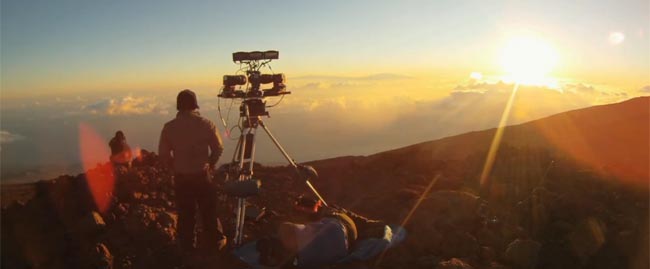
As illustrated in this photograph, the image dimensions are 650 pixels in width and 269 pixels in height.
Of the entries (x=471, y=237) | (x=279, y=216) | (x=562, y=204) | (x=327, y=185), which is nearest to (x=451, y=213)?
(x=471, y=237)

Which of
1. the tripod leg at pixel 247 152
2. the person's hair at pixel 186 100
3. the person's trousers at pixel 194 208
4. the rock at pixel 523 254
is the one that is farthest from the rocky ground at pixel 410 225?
the person's hair at pixel 186 100

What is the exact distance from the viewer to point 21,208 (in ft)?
21.3

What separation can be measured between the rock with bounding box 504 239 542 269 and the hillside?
0.04 feet

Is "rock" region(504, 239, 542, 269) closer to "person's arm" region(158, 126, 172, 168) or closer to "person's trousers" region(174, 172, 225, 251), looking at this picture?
"person's trousers" region(174, 172, 225, 251)

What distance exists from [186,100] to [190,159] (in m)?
0.66

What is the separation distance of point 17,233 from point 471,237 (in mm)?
5557

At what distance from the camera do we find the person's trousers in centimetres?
562

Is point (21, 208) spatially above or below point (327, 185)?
above

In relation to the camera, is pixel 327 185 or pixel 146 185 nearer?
pixel 146 185

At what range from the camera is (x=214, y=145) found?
5.59 metres

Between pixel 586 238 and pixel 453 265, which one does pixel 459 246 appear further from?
pixel 586 238

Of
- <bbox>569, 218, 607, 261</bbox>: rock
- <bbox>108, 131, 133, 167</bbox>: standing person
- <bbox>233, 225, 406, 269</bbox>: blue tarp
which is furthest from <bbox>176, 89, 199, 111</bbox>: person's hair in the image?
<bbox>569, 218, 607, 261</bbox>: rock

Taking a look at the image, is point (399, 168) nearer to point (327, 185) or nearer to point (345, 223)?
point (327, 185)

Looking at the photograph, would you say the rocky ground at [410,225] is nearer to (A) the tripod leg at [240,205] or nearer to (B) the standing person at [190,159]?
(A) the tripod leg at [240,205]
